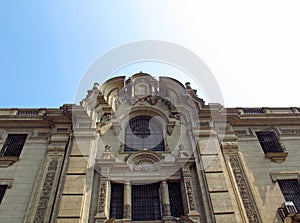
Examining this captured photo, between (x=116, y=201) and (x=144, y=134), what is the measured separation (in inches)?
177

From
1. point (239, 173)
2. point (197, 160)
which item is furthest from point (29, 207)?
point (239, 173)

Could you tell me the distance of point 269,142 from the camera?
53.9 ft

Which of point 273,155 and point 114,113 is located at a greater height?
point 114,113

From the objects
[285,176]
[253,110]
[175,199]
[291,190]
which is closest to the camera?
[175,199]

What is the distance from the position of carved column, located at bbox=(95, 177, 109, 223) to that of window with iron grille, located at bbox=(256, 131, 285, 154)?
29.4 feet

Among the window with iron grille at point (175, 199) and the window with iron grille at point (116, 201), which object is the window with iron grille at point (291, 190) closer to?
the window with iron grille at point (175, 199)

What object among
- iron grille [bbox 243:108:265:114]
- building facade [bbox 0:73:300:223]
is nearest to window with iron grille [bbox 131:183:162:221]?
building facade [bbox 0:73:300:223]

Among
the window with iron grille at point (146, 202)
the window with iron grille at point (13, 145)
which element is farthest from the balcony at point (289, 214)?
the window with iron grille at point (13, 145)

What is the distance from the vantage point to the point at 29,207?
40.5 ft

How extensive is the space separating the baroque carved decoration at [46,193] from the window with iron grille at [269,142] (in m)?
11.2

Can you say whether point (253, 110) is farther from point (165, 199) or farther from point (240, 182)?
point (165, 199)

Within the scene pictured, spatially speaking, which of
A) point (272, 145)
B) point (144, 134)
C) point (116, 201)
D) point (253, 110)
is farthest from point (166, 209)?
point (253, 110)

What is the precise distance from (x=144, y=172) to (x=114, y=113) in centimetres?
475

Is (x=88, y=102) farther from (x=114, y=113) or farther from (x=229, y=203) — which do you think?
(x=229, y=203)
